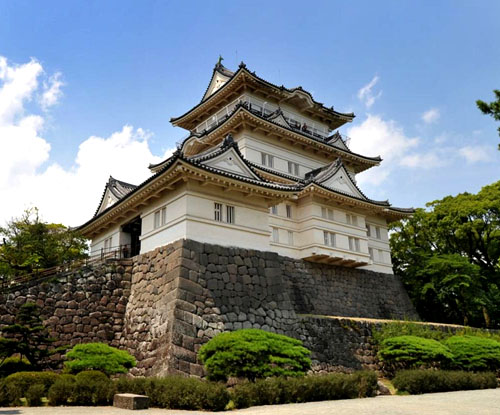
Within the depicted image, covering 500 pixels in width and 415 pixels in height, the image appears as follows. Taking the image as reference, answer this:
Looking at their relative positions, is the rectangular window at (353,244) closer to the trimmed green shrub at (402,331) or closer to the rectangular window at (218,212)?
the trimmed green shrub at (402,331)

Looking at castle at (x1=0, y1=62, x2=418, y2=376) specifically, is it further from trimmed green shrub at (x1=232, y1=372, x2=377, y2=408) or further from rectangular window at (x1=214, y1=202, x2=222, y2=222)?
trimmed green shrub at (x1=232, y1=372, x2=377, y2=408)

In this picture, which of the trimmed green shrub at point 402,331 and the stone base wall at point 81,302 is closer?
the stone base wall at point 81,302

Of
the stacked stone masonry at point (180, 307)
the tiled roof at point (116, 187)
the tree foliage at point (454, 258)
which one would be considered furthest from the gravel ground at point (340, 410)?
the tree foliage at point (454, 258)

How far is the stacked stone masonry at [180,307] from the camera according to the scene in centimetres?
1541

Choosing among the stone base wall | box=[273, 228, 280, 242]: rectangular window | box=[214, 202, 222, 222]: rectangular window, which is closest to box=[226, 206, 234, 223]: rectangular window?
box=[214, 202, 222, 222]: rectangular window

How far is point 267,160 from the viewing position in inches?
1121

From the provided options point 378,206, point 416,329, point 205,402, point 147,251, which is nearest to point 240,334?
point 205,402

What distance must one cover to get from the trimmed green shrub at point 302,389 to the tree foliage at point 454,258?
19.8 m

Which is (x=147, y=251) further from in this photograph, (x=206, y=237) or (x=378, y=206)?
(x=378, y=206)

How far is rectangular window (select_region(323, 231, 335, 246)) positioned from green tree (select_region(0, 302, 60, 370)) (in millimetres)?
→ 15685

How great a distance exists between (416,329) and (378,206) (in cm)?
926

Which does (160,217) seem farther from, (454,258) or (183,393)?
(454,258)

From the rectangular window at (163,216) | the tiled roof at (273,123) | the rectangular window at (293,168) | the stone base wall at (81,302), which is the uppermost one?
the tiled roof at (273,123)

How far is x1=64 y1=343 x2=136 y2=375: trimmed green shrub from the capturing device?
525 inches
